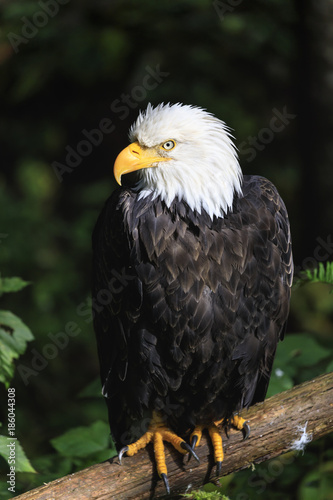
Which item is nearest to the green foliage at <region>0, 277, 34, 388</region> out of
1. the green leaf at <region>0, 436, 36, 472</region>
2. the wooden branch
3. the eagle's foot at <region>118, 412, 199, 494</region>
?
Result: the green leaf at <region>0, 436, 36, 472</region>

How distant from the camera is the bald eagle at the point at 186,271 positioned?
3.15 metres

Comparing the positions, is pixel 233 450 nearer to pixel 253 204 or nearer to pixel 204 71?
pixel 253 204

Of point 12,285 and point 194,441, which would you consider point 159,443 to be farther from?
point 12,285

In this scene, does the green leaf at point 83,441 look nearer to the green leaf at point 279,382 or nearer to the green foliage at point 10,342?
the green foliage at point 10,342

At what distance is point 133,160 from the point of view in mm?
3148

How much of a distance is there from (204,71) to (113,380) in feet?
12.3

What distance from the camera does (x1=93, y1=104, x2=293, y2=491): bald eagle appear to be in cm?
315

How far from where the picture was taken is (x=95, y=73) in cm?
660

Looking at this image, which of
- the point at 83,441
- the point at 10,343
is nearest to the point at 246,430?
the point at 83,441

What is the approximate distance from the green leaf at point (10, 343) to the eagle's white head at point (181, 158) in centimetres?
89

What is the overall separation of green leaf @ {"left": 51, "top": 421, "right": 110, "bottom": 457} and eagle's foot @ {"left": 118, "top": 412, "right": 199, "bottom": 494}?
0.18 m

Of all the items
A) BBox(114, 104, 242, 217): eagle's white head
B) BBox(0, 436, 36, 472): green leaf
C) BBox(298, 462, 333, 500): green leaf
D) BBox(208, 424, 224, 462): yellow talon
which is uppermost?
BBox(114, 104, 242, 217): eagle's white head

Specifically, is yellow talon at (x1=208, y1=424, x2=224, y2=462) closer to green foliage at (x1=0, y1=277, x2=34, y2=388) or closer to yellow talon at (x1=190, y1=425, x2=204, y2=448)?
yellow talon at (x1=190, y1=425, x2=204, y2=448)

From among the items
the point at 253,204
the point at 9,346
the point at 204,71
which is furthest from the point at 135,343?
the point at 204,71
